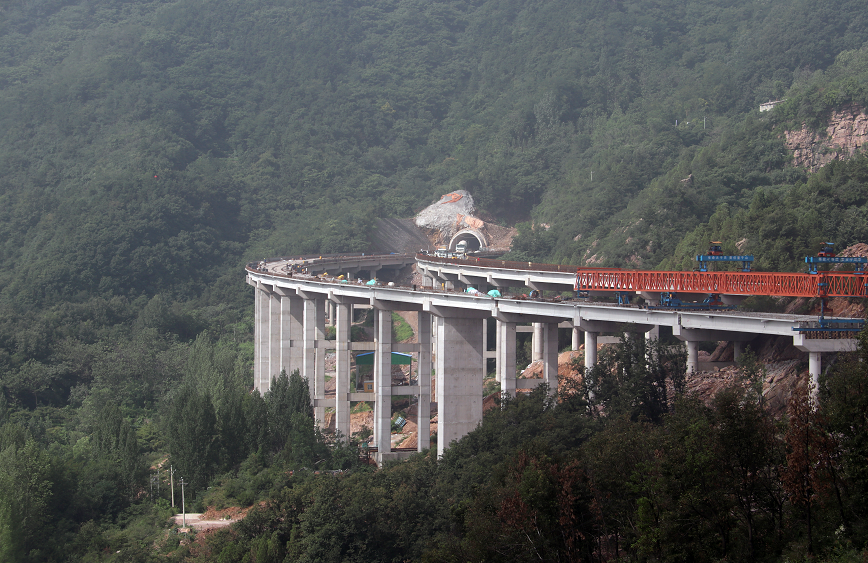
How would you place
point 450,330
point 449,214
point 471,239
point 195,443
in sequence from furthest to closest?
1. point 449,214
2. point 471,239
3. point 195,443
4. point 450,330

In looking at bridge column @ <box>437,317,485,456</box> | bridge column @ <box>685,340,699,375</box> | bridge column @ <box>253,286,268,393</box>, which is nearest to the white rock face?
bridge column @ <box>253,286,268,393</box>

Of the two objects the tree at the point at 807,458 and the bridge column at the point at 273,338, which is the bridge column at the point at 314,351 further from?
the tree at the point at 807,458

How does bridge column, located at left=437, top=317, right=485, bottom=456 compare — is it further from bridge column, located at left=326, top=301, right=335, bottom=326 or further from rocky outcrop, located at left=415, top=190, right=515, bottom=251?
rocky outcrop, located at left=415, top=190, right=515, bottom=251

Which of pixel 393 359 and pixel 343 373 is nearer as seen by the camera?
pixel 343 373

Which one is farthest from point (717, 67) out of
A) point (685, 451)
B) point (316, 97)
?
point (685, 451)

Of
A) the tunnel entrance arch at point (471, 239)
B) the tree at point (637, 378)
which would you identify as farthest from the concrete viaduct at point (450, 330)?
the tunnel entrance arch at point (471, 239)

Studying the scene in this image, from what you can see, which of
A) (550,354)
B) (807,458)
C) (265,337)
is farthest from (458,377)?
(265,337)

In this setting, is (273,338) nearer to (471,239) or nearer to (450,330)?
(450,330)
